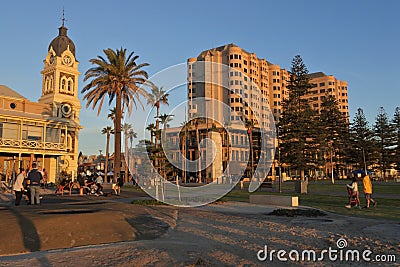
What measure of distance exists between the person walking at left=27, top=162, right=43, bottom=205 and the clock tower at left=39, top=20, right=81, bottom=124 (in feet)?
122

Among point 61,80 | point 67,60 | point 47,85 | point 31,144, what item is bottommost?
point 31,144

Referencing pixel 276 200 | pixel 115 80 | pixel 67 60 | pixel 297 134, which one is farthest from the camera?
pixel 67 60

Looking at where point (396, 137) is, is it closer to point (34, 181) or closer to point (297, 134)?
point (297, 134)

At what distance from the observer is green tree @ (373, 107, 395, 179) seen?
6838cm

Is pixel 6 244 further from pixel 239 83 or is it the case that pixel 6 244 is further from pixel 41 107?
pixel 239 83

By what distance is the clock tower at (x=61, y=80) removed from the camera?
50.7 meters

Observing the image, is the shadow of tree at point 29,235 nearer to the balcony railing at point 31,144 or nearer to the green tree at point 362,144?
the balcony railing at point 31,144

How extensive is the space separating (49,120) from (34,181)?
32670mm

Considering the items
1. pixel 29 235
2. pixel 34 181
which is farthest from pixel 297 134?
pixel 29 235

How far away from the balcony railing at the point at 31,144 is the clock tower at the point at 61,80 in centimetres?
760

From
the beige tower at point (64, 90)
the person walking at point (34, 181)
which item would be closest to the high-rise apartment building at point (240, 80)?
the beige tower at point (64, 90)

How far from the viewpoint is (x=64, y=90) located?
171ft

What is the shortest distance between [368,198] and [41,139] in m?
38.8

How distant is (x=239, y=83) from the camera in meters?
97.6
